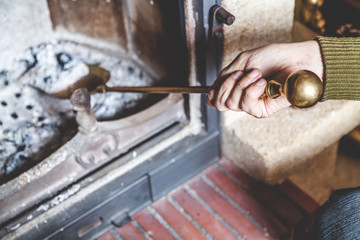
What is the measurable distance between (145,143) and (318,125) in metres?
0.54

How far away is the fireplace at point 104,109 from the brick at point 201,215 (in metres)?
0.05

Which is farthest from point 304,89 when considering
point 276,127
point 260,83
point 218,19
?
point 276,127

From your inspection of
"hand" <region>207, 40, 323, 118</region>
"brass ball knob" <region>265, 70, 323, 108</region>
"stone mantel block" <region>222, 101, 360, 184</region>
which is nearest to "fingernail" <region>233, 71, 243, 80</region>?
"hand" <region>207, 40, 323, 118</region>

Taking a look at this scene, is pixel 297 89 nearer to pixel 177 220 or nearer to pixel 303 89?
pixel 303 89

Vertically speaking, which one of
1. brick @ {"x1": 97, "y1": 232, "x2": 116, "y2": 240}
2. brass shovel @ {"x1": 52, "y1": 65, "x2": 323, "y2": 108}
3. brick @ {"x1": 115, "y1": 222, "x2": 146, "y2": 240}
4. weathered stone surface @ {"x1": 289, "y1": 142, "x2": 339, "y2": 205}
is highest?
brass shovel @ {"x1": 52, "y1": 65, "x2": 323, "y2": 108}

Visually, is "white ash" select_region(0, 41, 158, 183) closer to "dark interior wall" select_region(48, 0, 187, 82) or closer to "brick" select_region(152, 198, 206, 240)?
"dark interior wall" select_region(48, 0, 187, 82)

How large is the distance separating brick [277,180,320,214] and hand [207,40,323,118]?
1.43 feet

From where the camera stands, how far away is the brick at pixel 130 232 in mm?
1230

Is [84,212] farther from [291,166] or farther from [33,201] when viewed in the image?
[291,166]

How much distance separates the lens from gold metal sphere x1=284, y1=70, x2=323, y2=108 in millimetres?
666

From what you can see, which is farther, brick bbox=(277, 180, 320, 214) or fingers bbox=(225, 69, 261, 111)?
brick bbox=(277, 180, 320, 214)

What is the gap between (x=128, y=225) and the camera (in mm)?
1263

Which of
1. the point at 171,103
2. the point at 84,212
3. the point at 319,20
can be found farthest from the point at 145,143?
the point at 319,20

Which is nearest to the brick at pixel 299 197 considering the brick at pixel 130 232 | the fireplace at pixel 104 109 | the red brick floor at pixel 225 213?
the red brick floor at pixel 225 213
